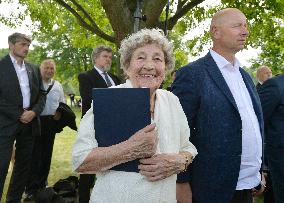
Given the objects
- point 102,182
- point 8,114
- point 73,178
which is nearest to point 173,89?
point 102,182

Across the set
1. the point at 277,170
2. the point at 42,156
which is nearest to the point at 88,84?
the point at 42,156

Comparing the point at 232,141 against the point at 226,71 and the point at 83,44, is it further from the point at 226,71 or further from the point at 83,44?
the point at 83,44

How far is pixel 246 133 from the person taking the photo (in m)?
2.63

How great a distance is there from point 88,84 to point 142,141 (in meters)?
2.97

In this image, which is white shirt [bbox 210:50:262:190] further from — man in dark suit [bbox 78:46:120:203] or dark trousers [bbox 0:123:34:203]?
dark trousers [bbox 0:123:34:203]

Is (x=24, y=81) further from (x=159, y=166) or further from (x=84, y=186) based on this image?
(x=159, y=166)

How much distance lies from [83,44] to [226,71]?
530 inches

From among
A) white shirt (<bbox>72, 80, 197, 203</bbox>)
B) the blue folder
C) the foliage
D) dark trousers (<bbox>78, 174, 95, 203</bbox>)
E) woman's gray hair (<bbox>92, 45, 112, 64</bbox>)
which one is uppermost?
the foliage

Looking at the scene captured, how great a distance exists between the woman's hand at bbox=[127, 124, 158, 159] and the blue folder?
0.10 ft

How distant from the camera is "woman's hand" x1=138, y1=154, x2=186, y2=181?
193 cm

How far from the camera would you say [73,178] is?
5.83 metres

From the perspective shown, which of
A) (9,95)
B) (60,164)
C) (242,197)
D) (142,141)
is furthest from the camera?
(60,164)

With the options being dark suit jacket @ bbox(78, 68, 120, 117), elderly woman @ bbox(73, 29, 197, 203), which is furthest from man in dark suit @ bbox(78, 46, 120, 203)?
elderly woman @ bbox(73, 29, 197, 203)

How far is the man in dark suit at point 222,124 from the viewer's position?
2.55 meters
